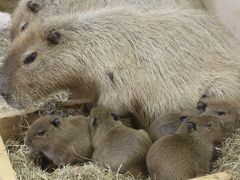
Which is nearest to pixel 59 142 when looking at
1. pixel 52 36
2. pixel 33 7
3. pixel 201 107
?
pixel 52 36

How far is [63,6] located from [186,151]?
95.6 inches

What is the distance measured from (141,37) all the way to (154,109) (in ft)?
1.72

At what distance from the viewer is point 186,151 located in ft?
9.58

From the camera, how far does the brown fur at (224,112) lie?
3.24m

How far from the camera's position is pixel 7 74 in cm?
363

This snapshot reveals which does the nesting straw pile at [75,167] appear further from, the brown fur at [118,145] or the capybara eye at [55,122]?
the capybara eye at [55,122]

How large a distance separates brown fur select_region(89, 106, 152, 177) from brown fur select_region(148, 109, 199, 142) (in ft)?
0.36

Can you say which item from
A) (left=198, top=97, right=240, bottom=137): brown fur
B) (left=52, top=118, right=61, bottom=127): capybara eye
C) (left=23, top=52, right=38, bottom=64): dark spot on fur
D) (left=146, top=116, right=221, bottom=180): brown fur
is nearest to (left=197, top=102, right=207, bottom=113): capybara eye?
(left=198, top=97, right=240, bottom=137): brown fur

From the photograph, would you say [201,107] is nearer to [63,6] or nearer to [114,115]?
[114,115]

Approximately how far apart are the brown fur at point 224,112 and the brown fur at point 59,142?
0.80 metres

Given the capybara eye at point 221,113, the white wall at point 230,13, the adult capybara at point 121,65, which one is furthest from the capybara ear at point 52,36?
the white wall at point 230,13

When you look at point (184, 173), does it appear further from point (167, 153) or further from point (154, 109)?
point (154, 109)

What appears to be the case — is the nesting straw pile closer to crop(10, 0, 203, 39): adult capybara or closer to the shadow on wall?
crop(10, 0, 203, 39): adult capybara

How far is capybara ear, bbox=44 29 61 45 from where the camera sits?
3.50m
